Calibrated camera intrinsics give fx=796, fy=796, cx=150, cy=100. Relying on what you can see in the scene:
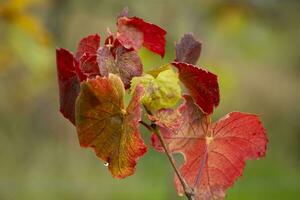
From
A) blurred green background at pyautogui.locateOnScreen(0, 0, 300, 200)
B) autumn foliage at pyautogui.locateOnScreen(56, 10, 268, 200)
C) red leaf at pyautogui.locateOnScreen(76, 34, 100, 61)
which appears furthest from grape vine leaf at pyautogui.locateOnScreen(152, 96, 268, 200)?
blurred green background at pyautogui.locateOnScreen(0, 0, 300, 200)

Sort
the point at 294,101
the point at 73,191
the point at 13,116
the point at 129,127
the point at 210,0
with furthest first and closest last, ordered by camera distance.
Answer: the point at 294,101 < the point at 73,191 < the point at 13,116 < the point at 210,0 < the point at 129,127

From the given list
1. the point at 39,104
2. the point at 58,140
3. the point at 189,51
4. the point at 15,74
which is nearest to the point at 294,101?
the point at 58,140

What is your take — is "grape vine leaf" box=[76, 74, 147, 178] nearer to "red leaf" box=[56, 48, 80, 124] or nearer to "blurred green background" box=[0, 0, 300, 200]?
"red leaf" box=[56, 48, 80, 124]

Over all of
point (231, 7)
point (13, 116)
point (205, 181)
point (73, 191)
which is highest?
point (205, 181)

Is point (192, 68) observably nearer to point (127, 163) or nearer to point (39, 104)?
point (127, 163)

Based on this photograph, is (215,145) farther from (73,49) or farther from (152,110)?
(73,49)

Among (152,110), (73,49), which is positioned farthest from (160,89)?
(73,49)

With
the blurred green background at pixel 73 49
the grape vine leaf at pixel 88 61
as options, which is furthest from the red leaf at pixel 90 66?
the blurred green background at pixel 73 49
